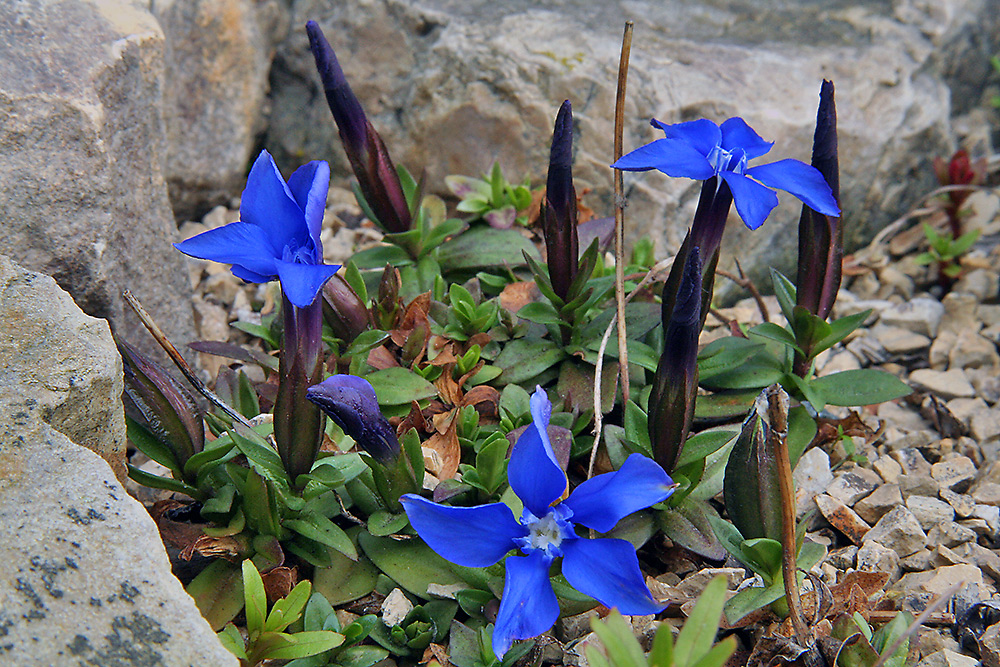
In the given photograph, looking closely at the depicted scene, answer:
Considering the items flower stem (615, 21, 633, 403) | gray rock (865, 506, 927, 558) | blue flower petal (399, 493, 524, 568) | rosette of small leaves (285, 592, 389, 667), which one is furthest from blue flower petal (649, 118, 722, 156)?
rosette of small leaves (285, 592, 389, 667)

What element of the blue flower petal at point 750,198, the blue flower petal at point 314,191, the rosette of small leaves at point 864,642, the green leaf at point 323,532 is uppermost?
the blue flower petal at point 750,198

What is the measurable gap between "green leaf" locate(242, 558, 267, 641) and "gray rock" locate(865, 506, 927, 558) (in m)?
1.87

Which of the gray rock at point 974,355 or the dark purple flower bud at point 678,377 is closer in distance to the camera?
the dark purple flower bud at point 678,377

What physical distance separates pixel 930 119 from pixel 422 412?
128 inches

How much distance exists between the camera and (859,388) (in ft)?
9.43

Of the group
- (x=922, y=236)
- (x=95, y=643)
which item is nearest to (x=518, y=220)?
(x=922, y=236)

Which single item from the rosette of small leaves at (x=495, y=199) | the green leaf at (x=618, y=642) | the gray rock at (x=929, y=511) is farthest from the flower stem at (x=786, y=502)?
the rosette of small leaves at (x=495, y=199)

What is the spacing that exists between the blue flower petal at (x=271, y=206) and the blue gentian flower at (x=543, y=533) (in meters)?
0.76

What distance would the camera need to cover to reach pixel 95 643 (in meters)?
1.76

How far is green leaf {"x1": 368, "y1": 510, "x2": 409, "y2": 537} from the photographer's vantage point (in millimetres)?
2436

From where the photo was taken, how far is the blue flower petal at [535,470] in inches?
77.3

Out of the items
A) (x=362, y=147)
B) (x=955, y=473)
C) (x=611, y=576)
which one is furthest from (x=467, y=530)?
(x=955, y=473)

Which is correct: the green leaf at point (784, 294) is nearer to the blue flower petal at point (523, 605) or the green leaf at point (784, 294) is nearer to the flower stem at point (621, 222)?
the flower stem at point (621, 222)

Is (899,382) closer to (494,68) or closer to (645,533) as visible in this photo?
(645,533)
